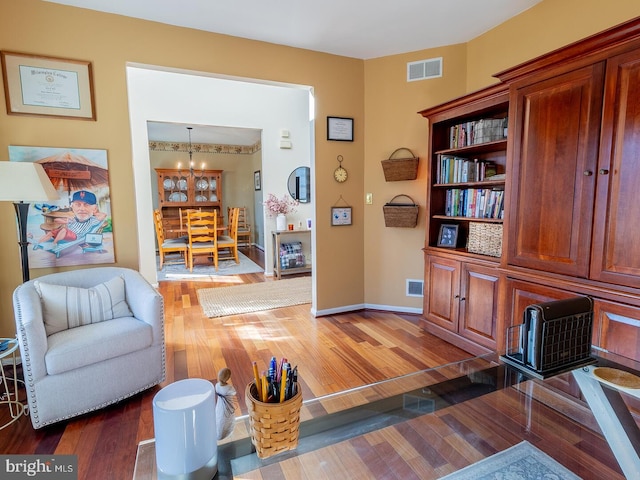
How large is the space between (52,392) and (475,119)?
349cm

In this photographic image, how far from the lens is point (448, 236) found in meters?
3.03

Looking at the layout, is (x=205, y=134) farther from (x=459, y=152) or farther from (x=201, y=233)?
(x=459, y=152)

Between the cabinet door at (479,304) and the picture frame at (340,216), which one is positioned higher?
the picture frame at (340,216)

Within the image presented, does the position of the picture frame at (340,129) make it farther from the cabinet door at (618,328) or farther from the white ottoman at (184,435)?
the white ottoman at (184,435)

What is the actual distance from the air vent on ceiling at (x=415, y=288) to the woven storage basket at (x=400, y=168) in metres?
1.06

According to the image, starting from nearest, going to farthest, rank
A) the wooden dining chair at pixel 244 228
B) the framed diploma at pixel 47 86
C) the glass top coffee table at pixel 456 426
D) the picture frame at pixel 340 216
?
the glass top coffee table at pixel 456 426 < the framed diploma at pixel 47 86 < the picture frame at pixel 340 216 < the wooden dining chair at pixel 244 228

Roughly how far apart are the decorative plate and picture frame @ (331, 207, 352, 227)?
578cm

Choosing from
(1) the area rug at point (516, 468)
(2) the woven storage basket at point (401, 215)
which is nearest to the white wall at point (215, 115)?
(2) the woven storage basket at point (401, 215)

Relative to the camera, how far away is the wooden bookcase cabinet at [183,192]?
804cm

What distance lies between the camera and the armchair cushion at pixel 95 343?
1.79 metres

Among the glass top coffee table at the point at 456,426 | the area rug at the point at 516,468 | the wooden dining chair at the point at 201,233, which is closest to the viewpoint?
the glass top coffee table at the point at 456,426

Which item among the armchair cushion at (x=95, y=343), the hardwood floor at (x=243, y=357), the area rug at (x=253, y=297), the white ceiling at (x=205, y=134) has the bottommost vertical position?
the hardwood floor at (x=243, y=357)

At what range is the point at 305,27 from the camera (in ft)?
9.34

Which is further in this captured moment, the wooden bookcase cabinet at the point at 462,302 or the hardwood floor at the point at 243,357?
the wooden bookcase cabinet at the point at 462,302
